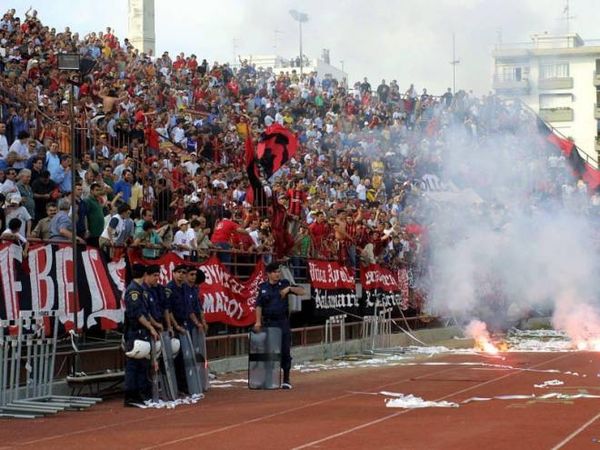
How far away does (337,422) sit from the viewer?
1327 centimetres

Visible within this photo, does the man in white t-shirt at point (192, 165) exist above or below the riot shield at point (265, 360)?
above

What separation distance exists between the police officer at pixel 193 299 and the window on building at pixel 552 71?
15663 millimetres

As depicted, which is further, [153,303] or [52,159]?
[52,159]

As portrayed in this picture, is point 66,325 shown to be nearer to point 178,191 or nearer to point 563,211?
point 178,191

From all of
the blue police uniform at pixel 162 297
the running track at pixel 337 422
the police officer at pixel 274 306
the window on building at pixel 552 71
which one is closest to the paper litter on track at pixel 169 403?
the running track at pixel 337 422

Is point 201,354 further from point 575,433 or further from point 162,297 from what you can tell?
point 575,433

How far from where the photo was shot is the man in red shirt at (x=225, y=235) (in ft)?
68.1

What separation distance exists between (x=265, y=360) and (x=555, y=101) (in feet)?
65.2

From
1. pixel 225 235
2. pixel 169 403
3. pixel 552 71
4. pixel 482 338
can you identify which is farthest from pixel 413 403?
pixel 552 71

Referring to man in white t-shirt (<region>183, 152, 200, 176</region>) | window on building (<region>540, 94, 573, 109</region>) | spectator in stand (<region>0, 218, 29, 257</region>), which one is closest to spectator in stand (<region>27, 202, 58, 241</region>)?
spectator in stand (<region>0, 218, 29, 257</region>)

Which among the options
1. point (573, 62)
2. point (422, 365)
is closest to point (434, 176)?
point (573, 62)

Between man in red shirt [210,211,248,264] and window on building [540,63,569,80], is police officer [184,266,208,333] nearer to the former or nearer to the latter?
man in red shirt [210,211,248,264]

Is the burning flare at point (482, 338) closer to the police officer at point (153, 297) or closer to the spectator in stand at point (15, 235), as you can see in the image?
the police officer at point (153, 297)

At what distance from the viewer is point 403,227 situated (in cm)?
3153
